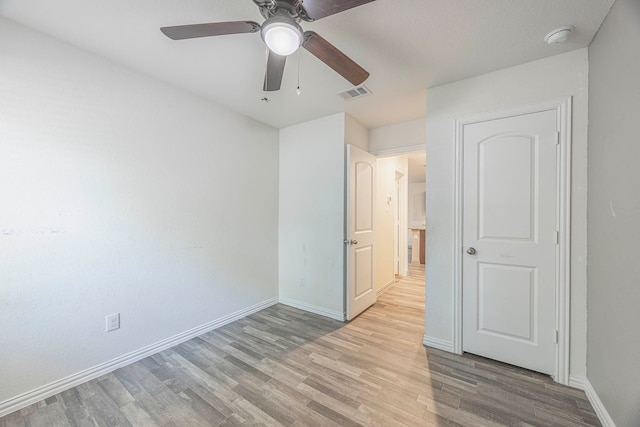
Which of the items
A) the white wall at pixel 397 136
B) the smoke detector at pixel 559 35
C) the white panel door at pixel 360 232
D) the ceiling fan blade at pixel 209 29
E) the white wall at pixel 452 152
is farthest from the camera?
the white wall at pixel 397 136

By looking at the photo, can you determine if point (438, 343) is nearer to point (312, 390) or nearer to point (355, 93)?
point (312, 390)

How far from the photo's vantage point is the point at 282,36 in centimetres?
122

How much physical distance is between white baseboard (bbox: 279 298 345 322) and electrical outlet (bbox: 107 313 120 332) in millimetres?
1851

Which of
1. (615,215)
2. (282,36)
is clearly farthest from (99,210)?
(615,215)

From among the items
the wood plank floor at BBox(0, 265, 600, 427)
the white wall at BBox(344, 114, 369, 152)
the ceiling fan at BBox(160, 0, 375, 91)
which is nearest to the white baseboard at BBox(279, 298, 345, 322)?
the wood plank floor at BBox(0, 265, 600, 427)

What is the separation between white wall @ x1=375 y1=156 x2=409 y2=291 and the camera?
3.79m

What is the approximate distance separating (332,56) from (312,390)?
2.18 m

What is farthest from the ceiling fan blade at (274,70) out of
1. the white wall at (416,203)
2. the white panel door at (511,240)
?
the white wall at (416,203)

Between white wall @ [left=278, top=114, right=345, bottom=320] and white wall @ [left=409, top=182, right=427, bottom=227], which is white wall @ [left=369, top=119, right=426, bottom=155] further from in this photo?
white wall @ [left=409, top=182, right=427, bottom=227]

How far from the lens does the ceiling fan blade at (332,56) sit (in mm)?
1311

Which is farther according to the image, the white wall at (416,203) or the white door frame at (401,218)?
the white wall at (416,203)

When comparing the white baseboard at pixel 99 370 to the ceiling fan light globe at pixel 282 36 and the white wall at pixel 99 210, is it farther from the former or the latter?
the ceiling fan light globe at pixel 282 36

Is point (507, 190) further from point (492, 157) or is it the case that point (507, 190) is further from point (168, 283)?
point (168, 283)

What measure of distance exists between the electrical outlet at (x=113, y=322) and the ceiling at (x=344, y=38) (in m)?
2.05
